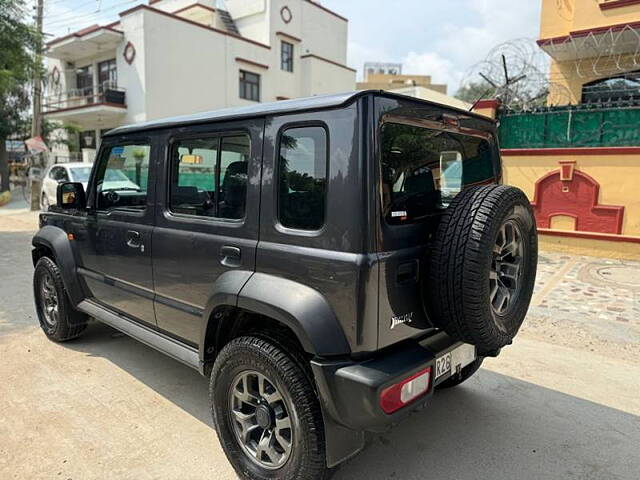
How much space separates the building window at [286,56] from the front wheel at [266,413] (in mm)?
25468

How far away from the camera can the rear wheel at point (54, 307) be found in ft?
13.6

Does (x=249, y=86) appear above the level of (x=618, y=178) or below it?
above

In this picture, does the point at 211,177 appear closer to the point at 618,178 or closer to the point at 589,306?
the point at 589,306

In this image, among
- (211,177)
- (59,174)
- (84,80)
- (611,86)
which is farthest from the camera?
(84,80)

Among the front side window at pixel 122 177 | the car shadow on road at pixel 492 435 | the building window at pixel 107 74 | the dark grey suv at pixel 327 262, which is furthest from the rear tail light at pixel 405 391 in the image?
the building window at pixel 107 74

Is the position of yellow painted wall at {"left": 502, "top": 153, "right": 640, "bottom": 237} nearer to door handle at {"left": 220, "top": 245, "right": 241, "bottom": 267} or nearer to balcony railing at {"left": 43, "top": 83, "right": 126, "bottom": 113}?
door handle at {"left": 220, "top": 245, "right": 241, "bottom": 267}

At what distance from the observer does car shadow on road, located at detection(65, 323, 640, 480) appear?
262 cm

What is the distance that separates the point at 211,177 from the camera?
2.81 m

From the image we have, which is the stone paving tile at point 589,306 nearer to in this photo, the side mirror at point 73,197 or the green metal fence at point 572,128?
the green metal fence at point 572,128

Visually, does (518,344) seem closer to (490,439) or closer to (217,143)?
(490,439)

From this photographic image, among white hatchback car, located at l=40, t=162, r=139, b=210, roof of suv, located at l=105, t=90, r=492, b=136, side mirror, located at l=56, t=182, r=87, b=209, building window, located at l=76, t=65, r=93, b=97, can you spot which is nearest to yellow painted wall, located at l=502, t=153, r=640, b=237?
roof of suv, located at l=105, t=90, r=492, b=136

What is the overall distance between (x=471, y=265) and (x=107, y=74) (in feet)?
79.2

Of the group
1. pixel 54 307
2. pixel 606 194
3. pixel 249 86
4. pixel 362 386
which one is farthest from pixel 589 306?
pixel 249 86

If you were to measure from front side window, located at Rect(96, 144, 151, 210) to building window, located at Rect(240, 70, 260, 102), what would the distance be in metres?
21.5
